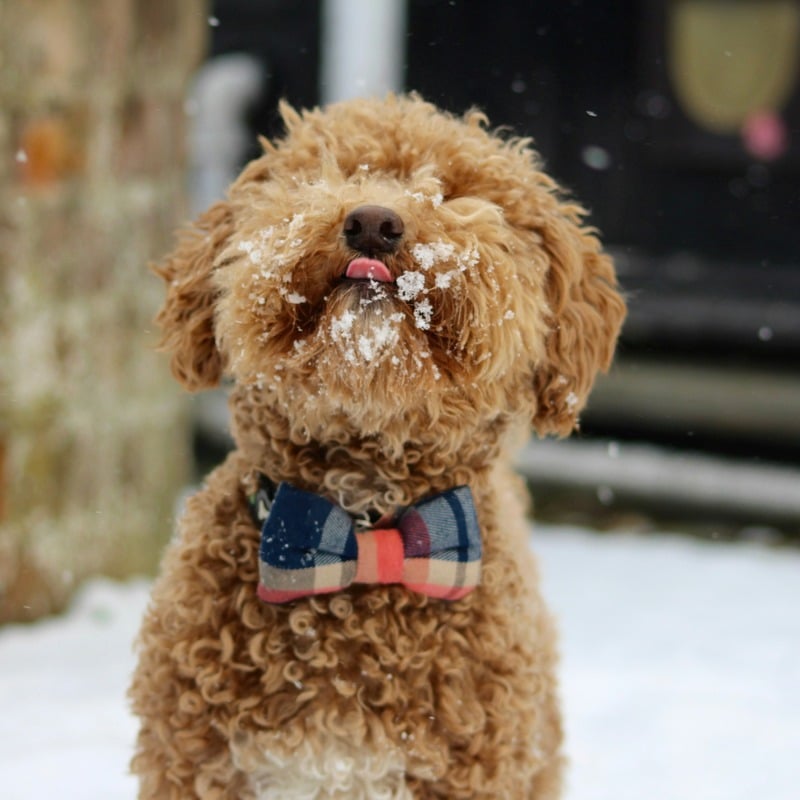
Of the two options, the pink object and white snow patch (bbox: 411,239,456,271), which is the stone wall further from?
the pink object

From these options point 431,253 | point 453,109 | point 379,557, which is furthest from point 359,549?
point 453,109

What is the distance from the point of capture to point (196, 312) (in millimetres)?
2430

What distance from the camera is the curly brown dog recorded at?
6.86 ft

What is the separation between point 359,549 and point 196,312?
584 mm

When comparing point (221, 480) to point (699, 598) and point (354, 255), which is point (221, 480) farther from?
point (699, 598)

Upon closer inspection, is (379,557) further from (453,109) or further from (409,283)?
(453,109)

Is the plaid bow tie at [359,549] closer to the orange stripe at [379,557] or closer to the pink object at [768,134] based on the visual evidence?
the orange stripe at [379,557]

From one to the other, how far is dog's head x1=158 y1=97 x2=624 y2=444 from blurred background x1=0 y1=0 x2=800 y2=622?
186 centimetres

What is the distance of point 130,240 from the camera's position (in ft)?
15.0

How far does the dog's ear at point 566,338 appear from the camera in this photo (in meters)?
2.37

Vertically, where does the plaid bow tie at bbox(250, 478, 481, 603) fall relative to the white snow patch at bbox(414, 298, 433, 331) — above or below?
below

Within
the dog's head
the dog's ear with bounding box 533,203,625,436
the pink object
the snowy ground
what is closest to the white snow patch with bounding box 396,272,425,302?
the dog's head

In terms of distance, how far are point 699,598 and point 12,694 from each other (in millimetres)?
2723

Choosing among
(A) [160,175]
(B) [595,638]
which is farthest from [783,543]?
(A) [160,175]
